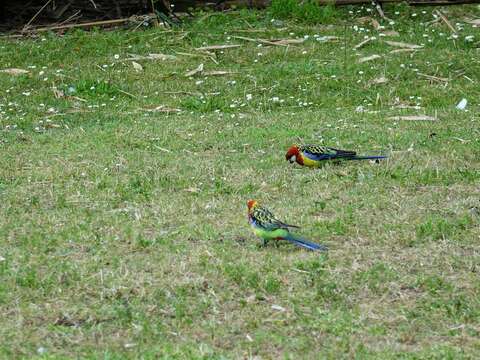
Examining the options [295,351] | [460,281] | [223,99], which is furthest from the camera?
[223,99]

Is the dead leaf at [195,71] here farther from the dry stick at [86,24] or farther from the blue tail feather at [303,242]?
the blue tail feather at [303,242]

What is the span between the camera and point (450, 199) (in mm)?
7574

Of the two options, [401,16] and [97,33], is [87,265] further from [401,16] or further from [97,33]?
[401,16]

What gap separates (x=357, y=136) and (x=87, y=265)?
4143 millimetres

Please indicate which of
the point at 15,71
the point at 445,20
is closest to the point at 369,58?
the point at 445,20

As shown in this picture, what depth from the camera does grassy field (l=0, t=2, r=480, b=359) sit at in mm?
5477

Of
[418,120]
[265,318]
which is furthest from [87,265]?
[418,120]

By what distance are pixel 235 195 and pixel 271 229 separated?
1.49 metres

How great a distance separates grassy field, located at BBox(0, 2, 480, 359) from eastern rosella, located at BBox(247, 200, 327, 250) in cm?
10

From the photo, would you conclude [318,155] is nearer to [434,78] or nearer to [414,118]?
[414,118]

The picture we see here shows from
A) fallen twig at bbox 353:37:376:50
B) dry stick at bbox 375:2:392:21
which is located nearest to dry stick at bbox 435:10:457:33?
dry stick at bbox 375:2:392:21

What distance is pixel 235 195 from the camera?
7.85 metres

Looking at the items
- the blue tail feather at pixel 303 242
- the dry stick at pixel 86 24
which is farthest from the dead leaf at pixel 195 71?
the blue tail feather at pixel 303 242

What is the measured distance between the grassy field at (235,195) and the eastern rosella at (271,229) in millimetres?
105
